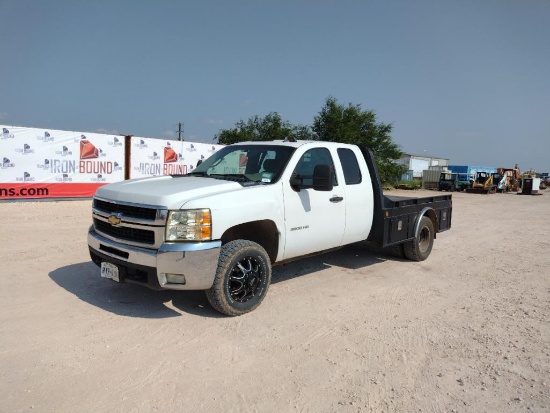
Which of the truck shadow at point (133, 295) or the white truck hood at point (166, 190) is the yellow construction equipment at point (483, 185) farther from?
the white truck hood at point (166, 190)

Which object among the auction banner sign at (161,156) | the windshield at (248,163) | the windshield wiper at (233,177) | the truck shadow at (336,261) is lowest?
the truck shadow at (336,261)

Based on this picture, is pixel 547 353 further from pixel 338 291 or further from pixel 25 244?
pixel 25 244

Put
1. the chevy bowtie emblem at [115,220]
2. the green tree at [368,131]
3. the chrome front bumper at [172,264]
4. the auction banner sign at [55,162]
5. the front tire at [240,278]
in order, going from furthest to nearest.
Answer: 1. the green tree at [368,131]
2. the auction banner sign at [55,162]
3. the chevy bowtie emblem at [115,220]
4. the front tire at [240,278]
5. the chrome front bumper at [172,264]

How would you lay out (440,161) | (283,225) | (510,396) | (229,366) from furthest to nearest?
1. (440,161)
2. (283,225)
3. (229,366)
4. (510,396)

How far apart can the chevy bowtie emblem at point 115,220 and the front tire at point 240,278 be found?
1.14 metres

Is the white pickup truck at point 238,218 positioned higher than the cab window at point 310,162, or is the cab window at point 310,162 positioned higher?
the cab window at point 310,162

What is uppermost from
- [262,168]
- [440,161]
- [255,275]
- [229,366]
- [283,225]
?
[440,161]

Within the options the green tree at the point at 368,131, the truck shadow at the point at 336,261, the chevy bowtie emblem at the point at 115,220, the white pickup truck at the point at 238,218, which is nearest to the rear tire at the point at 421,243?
the truck shadow at the point at 336,261

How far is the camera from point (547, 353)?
365 cm

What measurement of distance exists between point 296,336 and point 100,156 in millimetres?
13881

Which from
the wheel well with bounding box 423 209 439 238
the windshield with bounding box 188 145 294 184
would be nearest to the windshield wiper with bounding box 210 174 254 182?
the windshield with bounding box 188 145 294 184

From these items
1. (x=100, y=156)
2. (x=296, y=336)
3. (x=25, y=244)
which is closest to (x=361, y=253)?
(x=296, y=336)

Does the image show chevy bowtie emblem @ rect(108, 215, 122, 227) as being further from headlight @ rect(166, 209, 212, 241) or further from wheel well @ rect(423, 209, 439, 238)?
wheel well @ rect(423, 209, 439, 238)

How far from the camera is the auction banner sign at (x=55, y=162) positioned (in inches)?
514
